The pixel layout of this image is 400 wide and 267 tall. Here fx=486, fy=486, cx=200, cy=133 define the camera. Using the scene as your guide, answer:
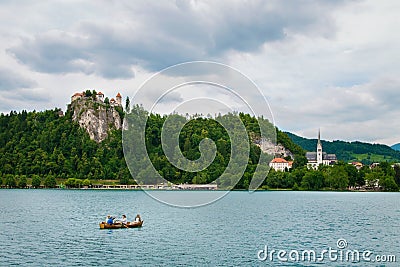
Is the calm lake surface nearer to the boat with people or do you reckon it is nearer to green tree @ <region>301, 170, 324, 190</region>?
the boat with people

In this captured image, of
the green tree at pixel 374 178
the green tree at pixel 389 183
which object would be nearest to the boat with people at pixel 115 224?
the green tree at pixel 374 178

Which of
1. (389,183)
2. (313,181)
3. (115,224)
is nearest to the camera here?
(115,224)

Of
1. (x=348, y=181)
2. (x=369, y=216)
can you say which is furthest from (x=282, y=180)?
(x=369, y=216)

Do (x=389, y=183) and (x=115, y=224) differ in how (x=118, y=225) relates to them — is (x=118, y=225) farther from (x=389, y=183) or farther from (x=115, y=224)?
(x=389, y=183)

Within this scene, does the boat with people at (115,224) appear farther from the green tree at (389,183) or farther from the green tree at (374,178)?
the green tree at (389,183)

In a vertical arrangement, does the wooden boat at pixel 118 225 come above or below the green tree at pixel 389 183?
below

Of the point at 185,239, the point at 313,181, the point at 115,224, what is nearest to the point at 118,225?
the point at 115,224

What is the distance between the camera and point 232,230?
55750 millimetres

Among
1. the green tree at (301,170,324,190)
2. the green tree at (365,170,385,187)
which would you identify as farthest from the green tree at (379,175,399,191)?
the green tree at (301,170,324,190)

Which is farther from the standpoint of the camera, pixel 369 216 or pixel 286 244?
pixel 369 216

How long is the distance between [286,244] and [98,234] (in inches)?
787

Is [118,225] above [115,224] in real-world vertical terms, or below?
below

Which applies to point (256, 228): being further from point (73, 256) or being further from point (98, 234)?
point (73, 256)

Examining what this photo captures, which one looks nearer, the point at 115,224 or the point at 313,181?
the point at 115,224
